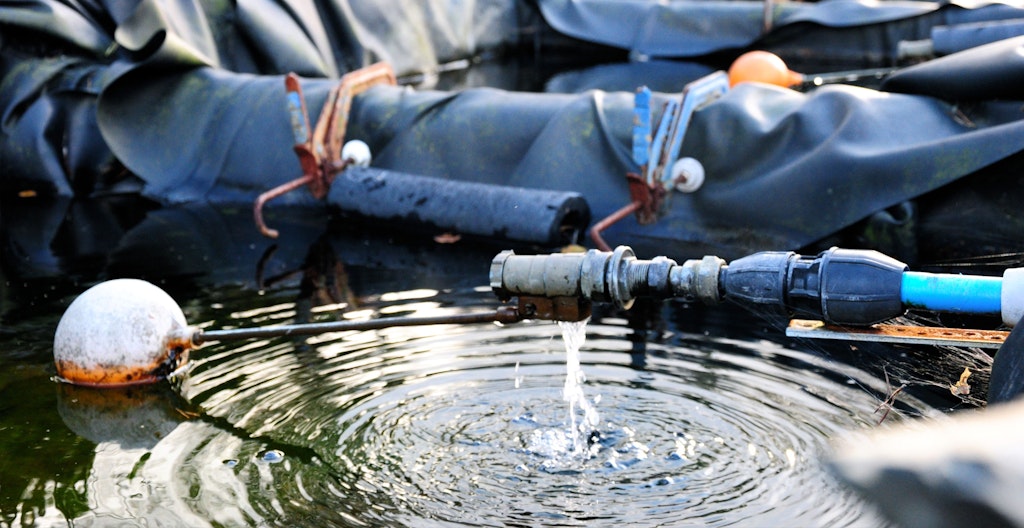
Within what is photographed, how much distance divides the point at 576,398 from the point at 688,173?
127 inches

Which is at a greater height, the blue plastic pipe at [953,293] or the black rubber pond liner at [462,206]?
the blue plastic pipe at [953,293]

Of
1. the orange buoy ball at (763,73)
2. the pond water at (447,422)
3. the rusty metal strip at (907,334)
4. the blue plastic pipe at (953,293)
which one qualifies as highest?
the blue plastic pipe at (953,293)

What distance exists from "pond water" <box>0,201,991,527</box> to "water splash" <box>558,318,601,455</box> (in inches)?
1.0

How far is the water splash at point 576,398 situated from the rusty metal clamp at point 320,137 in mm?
4272

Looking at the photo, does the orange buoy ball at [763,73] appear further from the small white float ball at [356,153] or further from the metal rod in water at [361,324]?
the metal rod in water at [361,324]

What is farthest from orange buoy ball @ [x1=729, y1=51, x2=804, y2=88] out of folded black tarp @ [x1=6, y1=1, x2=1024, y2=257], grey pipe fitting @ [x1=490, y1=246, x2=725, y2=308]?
grey pipe fitting @ [x1=490, y1=246, x2=725, y2=308]

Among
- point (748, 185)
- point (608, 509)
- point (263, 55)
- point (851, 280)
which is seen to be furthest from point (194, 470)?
point (263, 55)

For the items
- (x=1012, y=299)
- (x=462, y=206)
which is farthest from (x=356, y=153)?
(x=1012, y=299)

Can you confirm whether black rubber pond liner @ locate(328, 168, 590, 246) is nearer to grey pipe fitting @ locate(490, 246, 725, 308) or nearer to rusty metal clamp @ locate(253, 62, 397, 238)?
rusty metal clamp @ locate(253, 62, 397, 238)

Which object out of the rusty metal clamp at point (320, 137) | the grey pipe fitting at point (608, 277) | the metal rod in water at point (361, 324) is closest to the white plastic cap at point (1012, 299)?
the grey pipe fitting at point (608, 277)

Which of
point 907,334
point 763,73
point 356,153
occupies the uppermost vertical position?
point 907,334

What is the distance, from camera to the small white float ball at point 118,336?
17.6ft

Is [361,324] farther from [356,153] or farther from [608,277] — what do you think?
[356,153]

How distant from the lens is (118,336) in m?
5.37
